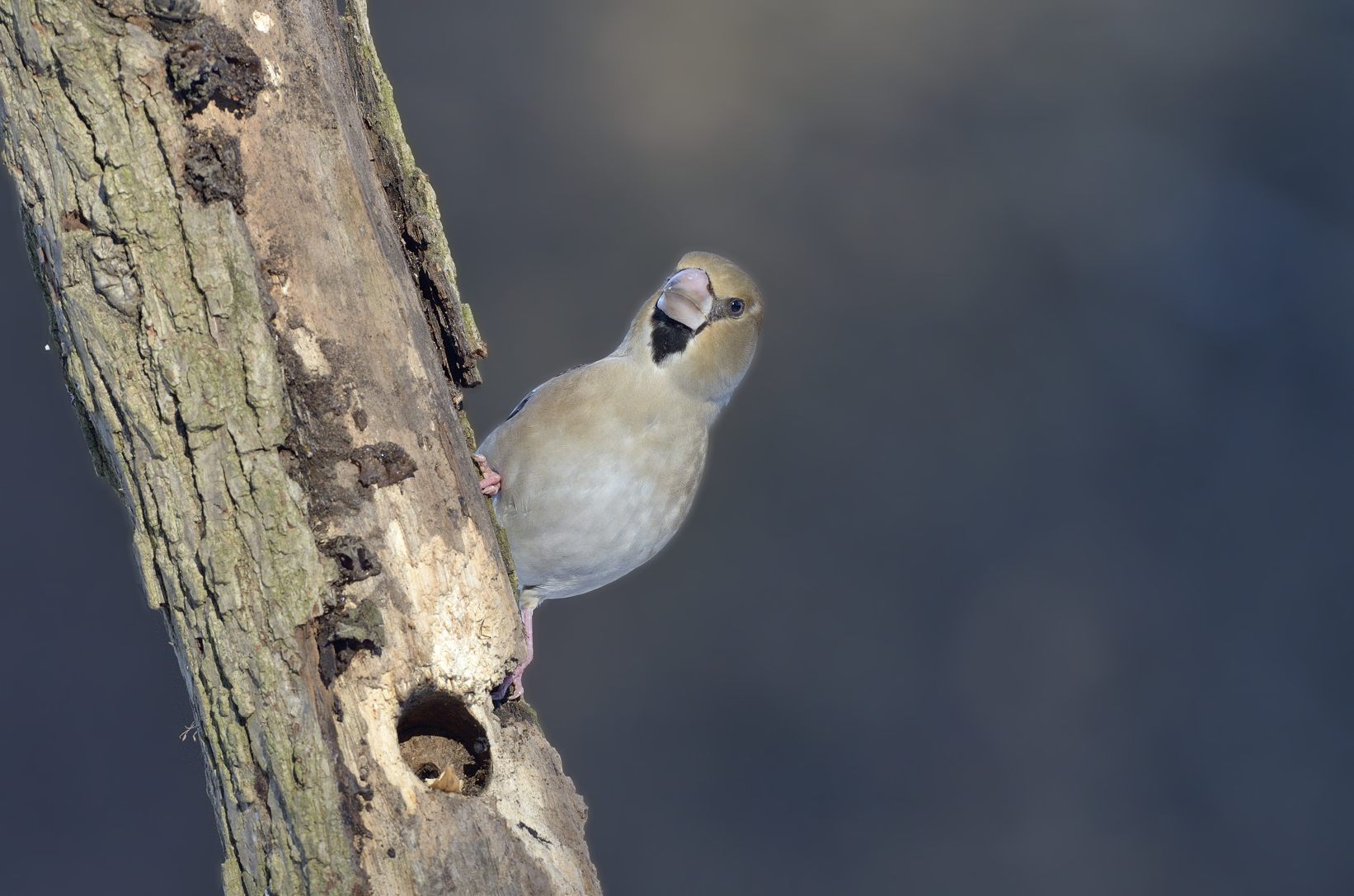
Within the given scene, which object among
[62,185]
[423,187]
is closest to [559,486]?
[423,187]

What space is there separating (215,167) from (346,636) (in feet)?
1.56

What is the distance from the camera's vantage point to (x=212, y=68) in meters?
1.18

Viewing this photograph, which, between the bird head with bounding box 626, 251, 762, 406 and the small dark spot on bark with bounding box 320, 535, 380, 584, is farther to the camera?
the bird head with bounding box 626, 251, 762, 406

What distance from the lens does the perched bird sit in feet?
6.62

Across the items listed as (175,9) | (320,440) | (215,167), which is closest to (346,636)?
(320,440)

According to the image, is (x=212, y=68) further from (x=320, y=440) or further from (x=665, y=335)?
(x=665, y=335)

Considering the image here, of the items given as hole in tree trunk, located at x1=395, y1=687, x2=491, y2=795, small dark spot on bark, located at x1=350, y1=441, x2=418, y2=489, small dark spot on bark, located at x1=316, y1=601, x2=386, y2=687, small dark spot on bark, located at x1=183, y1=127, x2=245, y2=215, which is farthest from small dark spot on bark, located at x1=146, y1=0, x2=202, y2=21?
hole in tree trunk, located at x1=395, y1=687, x2=491, y2=795

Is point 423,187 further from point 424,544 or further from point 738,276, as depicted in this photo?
point 738,276

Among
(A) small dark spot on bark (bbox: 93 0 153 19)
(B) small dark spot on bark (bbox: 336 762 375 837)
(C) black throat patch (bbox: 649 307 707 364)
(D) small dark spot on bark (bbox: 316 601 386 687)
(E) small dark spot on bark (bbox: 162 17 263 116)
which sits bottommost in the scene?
(B) small dark spot on bark (bbox: 336 762 375 837)

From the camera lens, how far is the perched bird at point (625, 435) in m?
2.02

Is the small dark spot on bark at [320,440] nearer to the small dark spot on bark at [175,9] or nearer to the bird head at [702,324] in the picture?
the small dark spot on bark at [175,9]

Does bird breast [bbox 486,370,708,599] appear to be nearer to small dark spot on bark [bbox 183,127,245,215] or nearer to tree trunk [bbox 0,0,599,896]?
tree trunk [bbox 0,0,599,896]

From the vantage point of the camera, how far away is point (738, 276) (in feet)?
6.65

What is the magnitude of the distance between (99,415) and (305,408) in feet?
0.64
